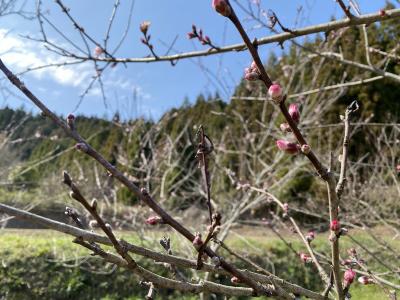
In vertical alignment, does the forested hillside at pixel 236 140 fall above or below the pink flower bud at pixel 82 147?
above

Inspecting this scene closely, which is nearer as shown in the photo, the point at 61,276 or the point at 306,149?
the point at 306,149

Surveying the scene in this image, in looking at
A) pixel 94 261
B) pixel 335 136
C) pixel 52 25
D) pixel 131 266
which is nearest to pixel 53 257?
pixel 94 261

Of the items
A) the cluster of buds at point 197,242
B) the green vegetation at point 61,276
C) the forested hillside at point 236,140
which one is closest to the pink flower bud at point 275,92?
the cluster of buds at point 197,242

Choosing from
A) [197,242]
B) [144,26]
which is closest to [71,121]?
[197,242]

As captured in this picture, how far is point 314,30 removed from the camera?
1.61 meters

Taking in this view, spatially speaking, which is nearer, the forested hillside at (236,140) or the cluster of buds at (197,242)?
the cluster of buds at (197,242)

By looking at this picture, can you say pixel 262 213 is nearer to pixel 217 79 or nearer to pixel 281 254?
pixel 281 254

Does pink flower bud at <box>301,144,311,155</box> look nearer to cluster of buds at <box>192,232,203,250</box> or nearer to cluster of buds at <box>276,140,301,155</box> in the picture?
cluster of buds at <box>276,140,301,155</box>

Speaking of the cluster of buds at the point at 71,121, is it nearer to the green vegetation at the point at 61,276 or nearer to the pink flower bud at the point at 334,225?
the pink flower bud at the point at 334,225

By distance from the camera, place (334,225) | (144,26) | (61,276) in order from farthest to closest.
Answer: (61,276) → (144,26) → (334,225)

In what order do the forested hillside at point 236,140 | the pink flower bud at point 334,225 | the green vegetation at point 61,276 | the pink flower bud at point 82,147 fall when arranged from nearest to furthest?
1. the pink flower bud at point 82,147
2. the pink flower bud at point 334,225
3. the forested hillside at point 236,140
4. the green vegetation at point 61,276

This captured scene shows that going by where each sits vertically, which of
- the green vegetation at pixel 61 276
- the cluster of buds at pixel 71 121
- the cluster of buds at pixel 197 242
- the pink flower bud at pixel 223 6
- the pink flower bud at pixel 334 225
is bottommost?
the green vegetation at pixel 61 276

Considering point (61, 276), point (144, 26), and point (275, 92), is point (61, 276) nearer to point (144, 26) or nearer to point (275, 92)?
point (144, 26)

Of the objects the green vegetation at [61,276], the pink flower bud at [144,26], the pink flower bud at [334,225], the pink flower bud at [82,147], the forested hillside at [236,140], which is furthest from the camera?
the green vegetation at [61,276]
